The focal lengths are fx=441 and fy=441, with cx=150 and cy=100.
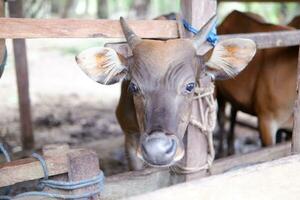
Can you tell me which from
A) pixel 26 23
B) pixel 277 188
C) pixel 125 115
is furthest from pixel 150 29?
pixel 125 115

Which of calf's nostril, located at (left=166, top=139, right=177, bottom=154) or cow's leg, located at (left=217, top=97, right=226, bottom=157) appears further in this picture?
cow's leg, located at (left=217, top=97, right=226, bottom=157)

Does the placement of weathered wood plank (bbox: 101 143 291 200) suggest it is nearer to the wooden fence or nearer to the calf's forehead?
the wooden fence

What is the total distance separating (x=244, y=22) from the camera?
434 centimetres

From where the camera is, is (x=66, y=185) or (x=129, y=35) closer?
(x=66, y=185)

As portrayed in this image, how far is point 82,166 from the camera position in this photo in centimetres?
164

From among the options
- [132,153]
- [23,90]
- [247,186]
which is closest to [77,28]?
[247,186]

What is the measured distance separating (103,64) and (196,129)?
0.57m

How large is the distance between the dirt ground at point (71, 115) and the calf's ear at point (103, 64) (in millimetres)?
2301

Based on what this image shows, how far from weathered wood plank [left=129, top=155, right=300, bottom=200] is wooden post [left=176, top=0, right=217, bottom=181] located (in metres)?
0.47

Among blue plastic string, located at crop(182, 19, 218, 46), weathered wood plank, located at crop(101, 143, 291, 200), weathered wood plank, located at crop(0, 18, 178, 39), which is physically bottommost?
weathered wood plank, located at crop(101, 143, 291, 200)

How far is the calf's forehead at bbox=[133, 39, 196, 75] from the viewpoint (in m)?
2.06

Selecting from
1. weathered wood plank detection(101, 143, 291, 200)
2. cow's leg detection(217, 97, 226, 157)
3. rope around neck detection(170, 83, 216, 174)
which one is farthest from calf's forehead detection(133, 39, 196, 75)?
cow's leg detection(217, 97, 226, 157)

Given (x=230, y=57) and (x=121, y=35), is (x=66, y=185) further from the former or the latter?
(x=230, y=57)

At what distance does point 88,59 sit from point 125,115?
3.90ft
